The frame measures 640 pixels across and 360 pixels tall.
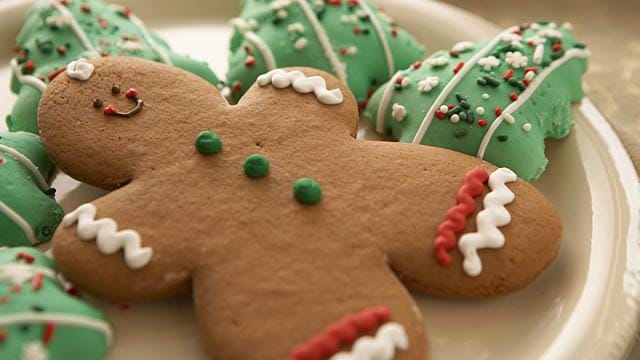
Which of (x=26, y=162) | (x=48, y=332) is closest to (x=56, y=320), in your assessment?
(x=48, y=332)

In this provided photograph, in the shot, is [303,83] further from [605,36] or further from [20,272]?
[605,36]

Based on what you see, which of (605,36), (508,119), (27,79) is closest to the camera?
(508,119)

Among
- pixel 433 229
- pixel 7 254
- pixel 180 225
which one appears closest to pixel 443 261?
pixel 433 229

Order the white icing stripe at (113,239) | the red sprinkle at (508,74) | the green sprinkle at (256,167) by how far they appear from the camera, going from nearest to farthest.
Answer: the white icing stripe at (113,239), the green sprinkle at (256,167), the red sprinkle at (508,74)

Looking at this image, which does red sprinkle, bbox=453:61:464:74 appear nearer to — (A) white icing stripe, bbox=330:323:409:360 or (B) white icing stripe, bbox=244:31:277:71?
(B) white icing stripe, bbox=244:31:277:71

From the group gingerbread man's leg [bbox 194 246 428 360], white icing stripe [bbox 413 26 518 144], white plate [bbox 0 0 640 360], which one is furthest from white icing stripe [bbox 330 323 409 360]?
white icing stripe [bbox 413 26 518 144]

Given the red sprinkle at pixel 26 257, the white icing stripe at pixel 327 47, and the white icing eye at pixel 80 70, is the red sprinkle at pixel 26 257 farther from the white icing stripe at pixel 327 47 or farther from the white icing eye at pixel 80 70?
the white icing stripe at pixel 327 47

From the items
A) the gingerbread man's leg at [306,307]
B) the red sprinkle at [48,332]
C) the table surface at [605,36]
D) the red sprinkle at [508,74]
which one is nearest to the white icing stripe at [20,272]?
the red sprinkle at [48,332]
